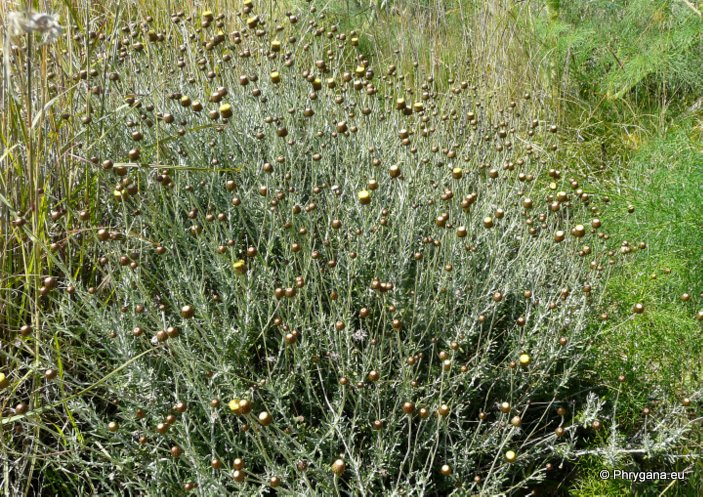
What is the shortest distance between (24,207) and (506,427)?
81.2 inches

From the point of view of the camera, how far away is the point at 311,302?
83.4 inches

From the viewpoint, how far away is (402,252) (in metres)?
2.42

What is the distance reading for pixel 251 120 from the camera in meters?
3.37

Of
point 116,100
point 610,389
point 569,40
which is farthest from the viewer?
point 569,40

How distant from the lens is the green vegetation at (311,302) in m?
2.02

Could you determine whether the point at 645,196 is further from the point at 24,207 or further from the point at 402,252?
the point at 24,207

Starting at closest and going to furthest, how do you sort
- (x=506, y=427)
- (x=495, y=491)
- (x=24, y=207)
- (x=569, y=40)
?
(x=495, y=491)
(x=506, y=427)
(x=24, y=207)
(x=569, y=40)

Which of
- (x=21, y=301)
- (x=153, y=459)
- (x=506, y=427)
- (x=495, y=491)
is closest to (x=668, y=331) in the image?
(x=506, y=427)

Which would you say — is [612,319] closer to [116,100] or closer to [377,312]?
[377,312]

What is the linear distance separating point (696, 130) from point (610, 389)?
98.8 inches

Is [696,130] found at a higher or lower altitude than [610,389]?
higher

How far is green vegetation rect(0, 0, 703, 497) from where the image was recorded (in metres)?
2.02

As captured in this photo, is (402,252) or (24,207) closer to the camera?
(402,252)

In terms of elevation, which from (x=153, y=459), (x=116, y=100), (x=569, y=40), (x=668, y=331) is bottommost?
(x=153, y=459)
